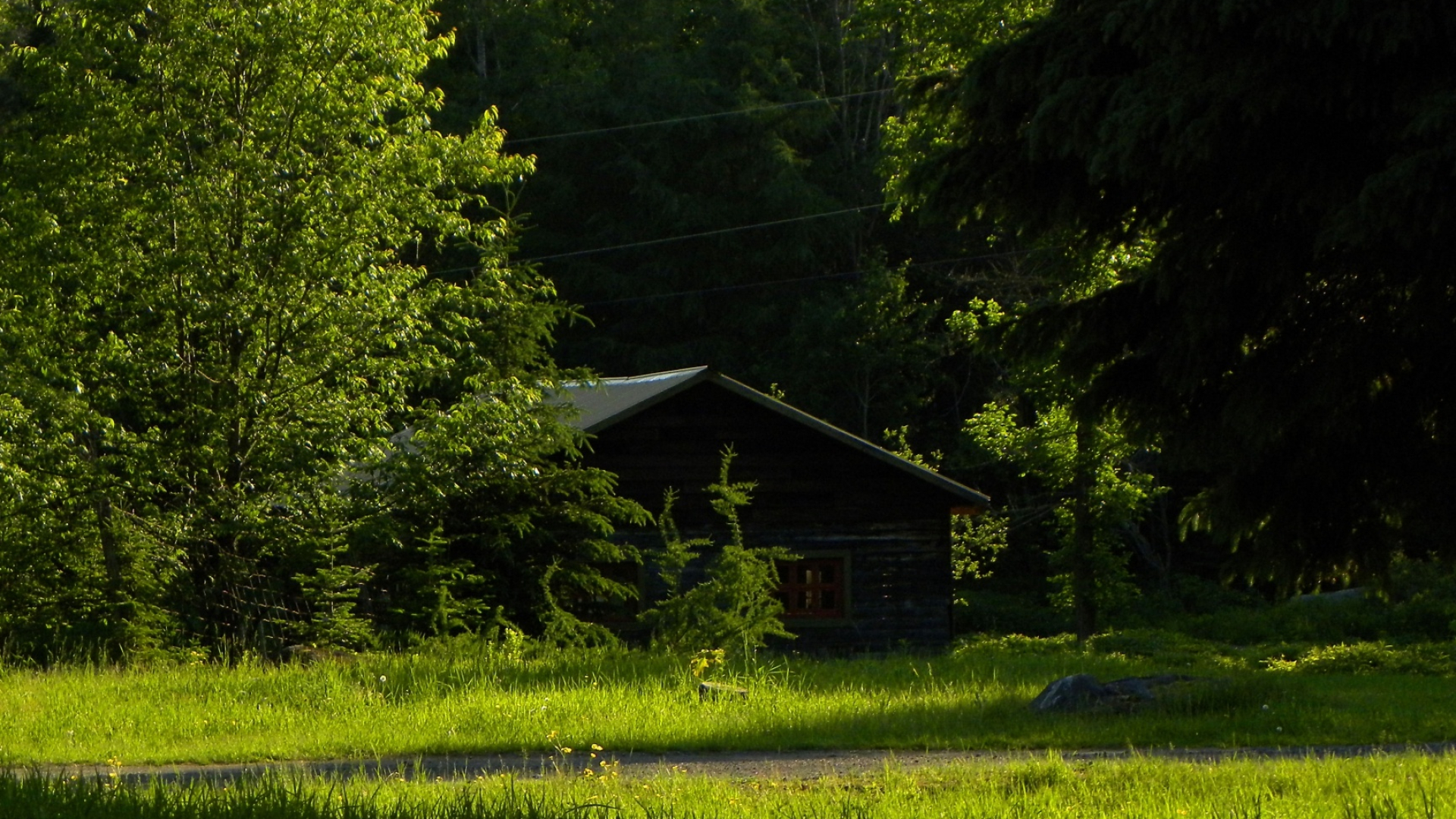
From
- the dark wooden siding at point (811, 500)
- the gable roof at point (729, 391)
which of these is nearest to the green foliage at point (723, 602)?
the gable roof at point (729, 391)

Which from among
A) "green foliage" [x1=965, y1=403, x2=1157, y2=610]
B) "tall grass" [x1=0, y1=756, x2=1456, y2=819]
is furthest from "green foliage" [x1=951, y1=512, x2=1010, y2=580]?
"tall grass" [x1=0, y1=756, x2=1456, y2=819]

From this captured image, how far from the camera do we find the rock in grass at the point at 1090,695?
43.5 feet

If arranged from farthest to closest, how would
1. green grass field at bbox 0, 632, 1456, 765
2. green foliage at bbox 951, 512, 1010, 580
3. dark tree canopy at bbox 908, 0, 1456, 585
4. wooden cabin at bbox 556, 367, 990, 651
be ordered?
green foliage at bbox 951, 512, 1010, 580
wooden cabin at bbox 556, 367, 990, 651
green grass field at bbox 0, 632, 1456, 765
dark tree canopy at bbox 908, 0, 1456, 585

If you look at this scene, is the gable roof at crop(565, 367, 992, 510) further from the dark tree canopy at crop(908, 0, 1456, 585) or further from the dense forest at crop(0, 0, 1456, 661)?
the dark tree canopy at crop(908, 0, 1456, 585)

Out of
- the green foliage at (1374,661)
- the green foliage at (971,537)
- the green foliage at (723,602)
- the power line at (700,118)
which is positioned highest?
the power line at (700,118)

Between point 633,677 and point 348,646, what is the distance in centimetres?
488

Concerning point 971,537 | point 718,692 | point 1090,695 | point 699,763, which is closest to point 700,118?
point 971,537

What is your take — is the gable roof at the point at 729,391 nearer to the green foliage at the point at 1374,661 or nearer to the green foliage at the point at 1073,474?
the green foliage at the point at 1073,474

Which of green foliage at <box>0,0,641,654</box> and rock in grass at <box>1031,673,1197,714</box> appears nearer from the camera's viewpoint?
rock in grass at <box>1031,673,1197,714</box>

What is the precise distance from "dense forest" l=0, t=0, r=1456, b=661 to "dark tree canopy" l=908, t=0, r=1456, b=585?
0.02 m

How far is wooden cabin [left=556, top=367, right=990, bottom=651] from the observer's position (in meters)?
25.2

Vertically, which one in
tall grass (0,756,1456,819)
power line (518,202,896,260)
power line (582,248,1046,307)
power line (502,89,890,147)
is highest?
power line (502,89,890,147)

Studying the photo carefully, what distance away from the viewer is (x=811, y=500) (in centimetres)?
2572

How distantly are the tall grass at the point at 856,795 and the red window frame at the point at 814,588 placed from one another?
15.6 m
